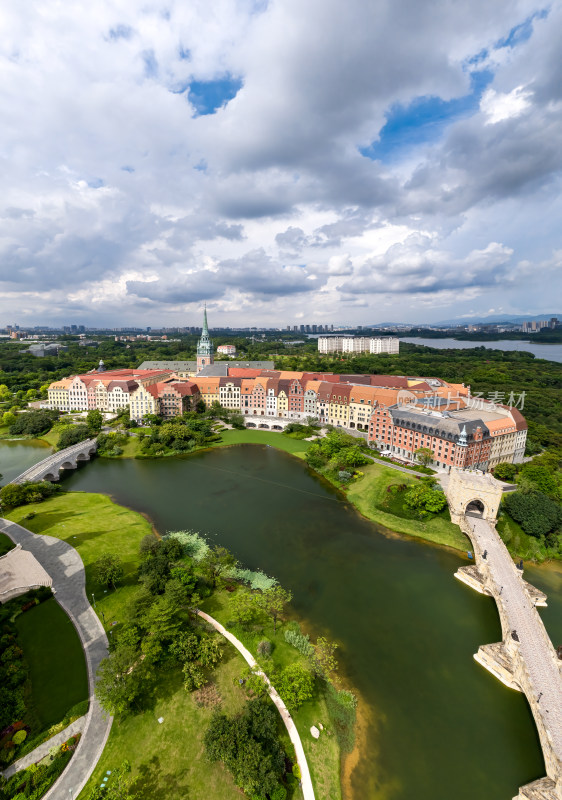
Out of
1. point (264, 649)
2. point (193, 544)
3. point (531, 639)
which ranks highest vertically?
point (193, 544)

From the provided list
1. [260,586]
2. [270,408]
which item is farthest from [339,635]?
[270,408]

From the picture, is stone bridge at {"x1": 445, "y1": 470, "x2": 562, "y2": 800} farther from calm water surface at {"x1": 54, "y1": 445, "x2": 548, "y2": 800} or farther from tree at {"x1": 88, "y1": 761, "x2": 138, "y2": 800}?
tree at {"x1": 88, "y1": 761, "x2": 138, "y2": 800}

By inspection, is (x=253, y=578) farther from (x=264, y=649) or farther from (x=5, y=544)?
(x=5, y=544)

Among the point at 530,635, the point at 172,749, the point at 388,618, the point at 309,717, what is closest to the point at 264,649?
the point at 309,717

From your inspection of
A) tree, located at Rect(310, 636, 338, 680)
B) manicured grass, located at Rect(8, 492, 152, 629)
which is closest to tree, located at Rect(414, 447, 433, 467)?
tree, located at Rect(310, 636, 338, 680)

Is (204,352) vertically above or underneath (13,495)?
above

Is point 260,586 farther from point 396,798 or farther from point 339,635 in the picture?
point 396,798
